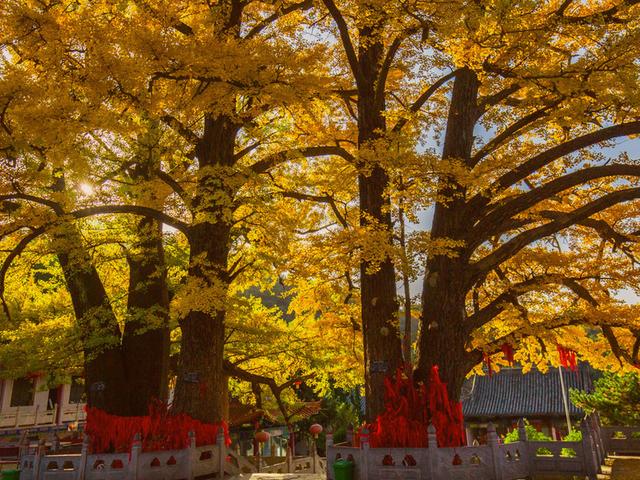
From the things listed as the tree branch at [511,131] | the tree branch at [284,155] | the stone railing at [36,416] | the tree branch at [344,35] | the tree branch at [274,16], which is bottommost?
the stone railing at [36,416]

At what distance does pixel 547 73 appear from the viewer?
9.31 meters

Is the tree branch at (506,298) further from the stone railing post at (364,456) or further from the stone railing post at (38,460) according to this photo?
the stone railing post at (38,460)

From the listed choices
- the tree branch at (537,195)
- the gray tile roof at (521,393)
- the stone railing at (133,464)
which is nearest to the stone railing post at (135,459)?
the stone railing at (133,464)

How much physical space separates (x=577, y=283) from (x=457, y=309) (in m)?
3.90

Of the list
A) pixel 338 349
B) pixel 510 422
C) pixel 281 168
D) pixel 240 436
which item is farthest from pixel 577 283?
pixel 240 436

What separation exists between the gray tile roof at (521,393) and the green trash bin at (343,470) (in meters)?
24.3

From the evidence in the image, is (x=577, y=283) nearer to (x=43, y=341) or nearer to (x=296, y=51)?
(x=296, y=51)

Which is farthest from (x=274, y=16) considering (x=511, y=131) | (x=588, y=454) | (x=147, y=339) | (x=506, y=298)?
(x=588, y=454)

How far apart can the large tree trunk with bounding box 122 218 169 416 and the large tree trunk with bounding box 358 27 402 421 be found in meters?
6.18

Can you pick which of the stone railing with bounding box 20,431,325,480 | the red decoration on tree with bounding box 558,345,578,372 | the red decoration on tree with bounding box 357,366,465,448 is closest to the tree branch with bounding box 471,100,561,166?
the red decoration on tree with bounding box 357,366,465,448

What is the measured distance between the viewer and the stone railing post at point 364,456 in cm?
955

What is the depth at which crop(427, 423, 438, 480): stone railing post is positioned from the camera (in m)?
9.04

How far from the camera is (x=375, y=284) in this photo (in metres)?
11.5

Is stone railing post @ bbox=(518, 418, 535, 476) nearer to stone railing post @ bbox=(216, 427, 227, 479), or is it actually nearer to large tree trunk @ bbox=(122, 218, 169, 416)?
stone railing post @ bbox=(216, 427, 227, 479)
